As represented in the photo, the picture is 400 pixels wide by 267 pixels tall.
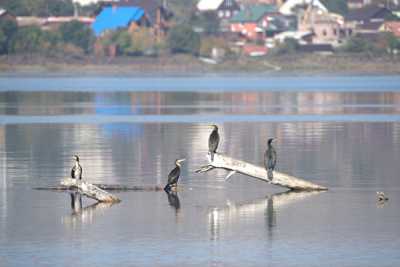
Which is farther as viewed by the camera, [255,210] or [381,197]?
[381,197]

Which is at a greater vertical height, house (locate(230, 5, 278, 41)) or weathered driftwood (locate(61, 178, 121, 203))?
house (locate(230, 5, 278, 41))

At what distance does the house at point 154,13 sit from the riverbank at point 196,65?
4583mm

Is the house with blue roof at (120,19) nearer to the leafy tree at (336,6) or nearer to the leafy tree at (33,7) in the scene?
the leafy tree at (33,7)

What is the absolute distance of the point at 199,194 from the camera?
1097 inches

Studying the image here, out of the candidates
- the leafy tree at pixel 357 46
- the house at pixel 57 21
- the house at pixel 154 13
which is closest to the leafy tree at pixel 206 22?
the house at pixel 154 13

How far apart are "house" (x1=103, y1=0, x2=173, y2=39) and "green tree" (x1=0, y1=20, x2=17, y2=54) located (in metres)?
14.4

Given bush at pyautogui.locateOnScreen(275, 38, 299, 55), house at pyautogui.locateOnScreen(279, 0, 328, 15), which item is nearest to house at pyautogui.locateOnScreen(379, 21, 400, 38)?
bush at pyautogui.locateOnScreen(275, 38, 299, 55)

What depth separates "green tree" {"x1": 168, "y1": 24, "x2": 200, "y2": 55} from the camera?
129 m

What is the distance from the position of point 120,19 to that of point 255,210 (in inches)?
4406

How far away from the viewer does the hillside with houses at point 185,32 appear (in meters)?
129

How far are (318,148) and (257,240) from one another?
1547 centimetres

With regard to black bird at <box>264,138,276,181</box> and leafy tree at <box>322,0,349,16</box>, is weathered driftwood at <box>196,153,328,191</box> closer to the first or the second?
black bird at <box>264,138,276,181</box>

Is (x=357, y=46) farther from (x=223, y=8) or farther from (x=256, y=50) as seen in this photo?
(x=223, y=8)

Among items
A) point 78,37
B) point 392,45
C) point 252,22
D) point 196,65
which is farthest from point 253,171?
point 252,22
